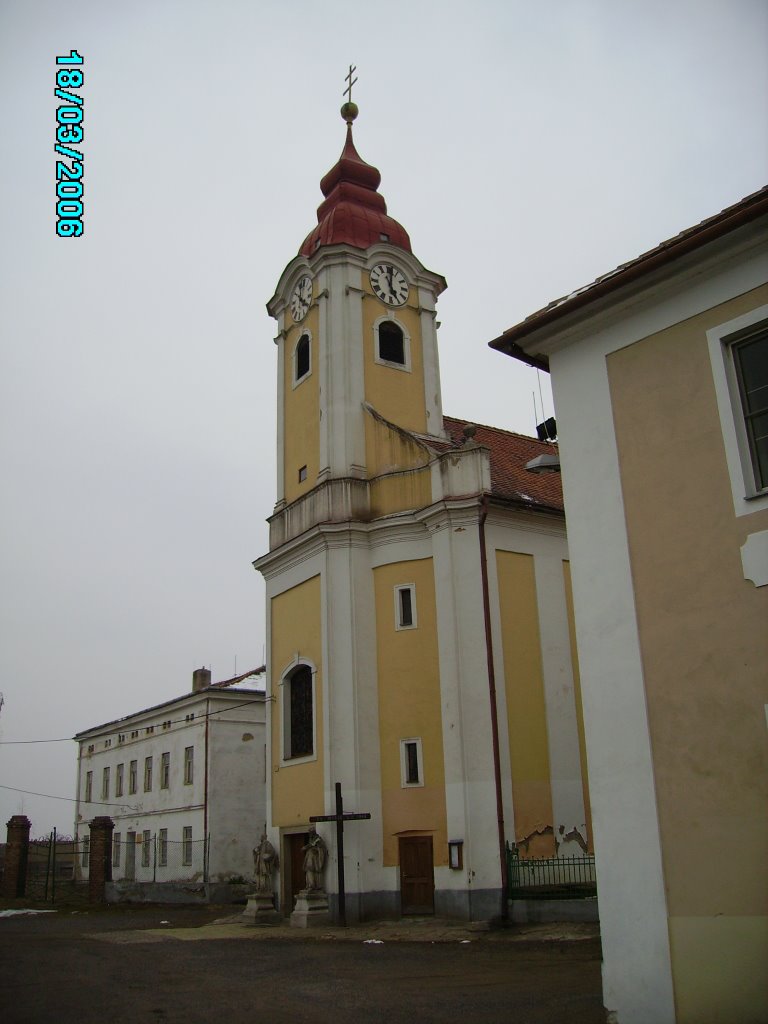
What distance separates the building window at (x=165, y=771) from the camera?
129 ft

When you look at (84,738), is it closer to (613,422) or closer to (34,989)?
(34,989)

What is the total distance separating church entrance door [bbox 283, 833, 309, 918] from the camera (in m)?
23.5

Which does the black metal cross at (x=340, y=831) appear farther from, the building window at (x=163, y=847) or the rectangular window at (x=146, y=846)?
the rectangular window at (x=146, y=846)

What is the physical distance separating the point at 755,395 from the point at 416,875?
1522 centimetres

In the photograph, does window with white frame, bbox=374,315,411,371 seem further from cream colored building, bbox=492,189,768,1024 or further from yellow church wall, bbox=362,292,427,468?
cream colored building, bbox=492,189,768,1024

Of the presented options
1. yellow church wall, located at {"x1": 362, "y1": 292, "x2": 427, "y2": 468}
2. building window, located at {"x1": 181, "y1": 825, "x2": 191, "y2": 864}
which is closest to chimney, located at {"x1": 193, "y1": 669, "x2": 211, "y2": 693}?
building window, located at {"x1": 181, "y1": 825, "x2": 191, "y2": 864}

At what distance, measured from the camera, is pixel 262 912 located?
2300cm

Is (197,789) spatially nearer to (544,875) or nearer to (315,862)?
(315,862)

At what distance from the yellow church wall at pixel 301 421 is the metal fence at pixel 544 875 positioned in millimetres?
10632

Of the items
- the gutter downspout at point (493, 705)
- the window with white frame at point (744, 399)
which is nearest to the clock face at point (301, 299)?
the gutter downspout at point (493, 705)

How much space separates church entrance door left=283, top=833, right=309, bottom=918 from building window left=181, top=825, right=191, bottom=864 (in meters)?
13.7

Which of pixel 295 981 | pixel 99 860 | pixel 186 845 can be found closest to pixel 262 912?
pixel 295 981

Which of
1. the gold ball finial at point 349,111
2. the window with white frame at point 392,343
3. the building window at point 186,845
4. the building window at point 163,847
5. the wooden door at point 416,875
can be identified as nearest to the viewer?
the wooden door at point 416,875

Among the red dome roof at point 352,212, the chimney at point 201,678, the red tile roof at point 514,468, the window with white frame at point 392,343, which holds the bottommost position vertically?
the chimney at point 201,678
